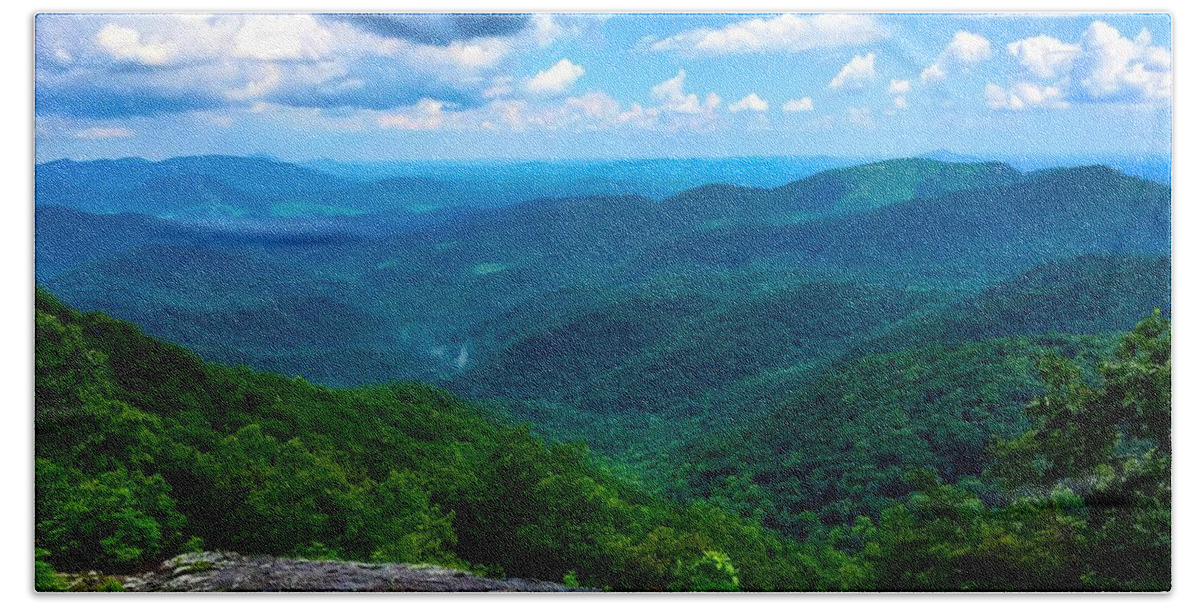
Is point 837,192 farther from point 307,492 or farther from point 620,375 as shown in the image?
point 307,492

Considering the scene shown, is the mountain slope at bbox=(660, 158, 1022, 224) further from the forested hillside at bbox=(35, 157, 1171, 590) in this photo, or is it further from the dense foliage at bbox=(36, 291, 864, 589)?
the dense foliage at bbox=(36, 291, 864, 589)

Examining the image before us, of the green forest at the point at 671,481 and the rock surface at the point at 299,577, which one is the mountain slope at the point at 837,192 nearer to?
the green forest at the point at 671,481

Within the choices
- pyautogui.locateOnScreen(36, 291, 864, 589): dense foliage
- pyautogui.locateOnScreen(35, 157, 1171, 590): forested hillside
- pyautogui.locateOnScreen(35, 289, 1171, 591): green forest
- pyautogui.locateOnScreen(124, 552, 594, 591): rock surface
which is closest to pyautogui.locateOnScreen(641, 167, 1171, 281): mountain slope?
pyautogui.locateOnScreen(35, 157, 1171, 590): forested hillside

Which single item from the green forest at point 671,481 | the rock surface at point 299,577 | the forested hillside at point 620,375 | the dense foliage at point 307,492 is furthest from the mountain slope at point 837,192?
the rock surface at point 299,577

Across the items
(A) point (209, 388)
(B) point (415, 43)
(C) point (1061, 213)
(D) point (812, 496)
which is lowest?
(D) point (812, 496)

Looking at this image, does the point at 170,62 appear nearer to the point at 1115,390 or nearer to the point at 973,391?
the point at 973,391

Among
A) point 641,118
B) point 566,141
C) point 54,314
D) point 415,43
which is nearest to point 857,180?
point 641,118
